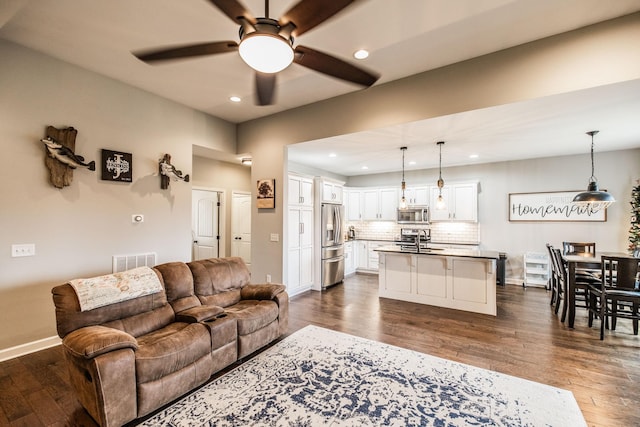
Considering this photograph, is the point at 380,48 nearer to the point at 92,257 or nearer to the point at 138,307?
the point at 138,307

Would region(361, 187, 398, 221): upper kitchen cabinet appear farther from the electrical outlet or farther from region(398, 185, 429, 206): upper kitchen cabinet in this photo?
the electrical outlet

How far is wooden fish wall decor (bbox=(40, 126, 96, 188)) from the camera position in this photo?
10.4 feet

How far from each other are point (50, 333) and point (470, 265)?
570 centimetres

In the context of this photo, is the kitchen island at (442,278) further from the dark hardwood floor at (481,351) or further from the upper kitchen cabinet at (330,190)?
the upper kitchen cabinet at (330,190)

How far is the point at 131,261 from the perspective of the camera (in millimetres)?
3920

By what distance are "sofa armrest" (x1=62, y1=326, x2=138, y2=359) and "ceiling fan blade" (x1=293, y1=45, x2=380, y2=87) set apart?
7.88 feet

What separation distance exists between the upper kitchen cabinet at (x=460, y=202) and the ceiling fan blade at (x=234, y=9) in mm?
5944

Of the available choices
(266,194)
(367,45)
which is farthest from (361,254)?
(367,45)

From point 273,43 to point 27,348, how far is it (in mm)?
4070

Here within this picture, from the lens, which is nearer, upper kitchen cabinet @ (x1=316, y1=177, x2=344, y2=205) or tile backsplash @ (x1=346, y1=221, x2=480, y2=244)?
upper kitchen cabinet @ (x1=316, y1=177, x2=344, y2=205)

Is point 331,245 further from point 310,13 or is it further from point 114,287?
point 310,13

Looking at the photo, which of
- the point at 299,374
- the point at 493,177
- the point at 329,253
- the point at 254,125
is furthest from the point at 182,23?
the point at 493,177

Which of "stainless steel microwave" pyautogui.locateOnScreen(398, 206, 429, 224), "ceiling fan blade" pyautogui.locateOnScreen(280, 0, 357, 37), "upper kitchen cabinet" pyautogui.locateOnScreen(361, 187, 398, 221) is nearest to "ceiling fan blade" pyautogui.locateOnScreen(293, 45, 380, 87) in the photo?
"ceiling fan blade" pyautogui.locateOnScreen(280, 0, 357, 37)

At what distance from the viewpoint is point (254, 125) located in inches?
205
